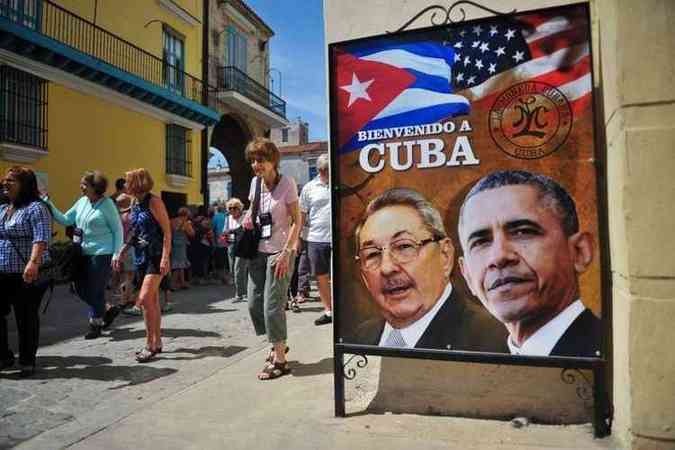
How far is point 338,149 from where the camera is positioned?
2967 mm

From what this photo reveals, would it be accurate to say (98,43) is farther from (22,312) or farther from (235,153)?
(22,312)

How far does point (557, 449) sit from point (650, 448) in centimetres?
39

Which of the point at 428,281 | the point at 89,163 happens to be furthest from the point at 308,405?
the point at 89,163

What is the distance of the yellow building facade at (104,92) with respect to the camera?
11.1 metres

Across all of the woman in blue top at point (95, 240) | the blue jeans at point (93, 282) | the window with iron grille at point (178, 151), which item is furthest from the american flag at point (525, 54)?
the window with iron grille at point (178, 151)

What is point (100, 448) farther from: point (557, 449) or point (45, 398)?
point (557, 449)

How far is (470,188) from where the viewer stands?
2713mm

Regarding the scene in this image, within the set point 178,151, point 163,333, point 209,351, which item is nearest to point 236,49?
point 178,151

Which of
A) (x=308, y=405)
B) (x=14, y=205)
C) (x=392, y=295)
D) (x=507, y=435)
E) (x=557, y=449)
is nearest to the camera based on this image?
(x=557, y=449)

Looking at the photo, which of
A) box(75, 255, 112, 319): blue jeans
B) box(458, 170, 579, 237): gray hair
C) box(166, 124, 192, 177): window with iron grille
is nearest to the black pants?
box(75, 255, 112, 319): blue jeans

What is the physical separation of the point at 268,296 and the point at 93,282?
9.04 feet

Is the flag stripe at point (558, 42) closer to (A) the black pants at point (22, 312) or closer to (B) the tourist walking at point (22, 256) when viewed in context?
(B) the tourist walking at point (22, 256)

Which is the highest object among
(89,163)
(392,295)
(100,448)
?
(89,163)

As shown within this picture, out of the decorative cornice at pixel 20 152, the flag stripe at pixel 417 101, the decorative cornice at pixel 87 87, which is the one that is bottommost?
the flag stripe at pixel 417 101
